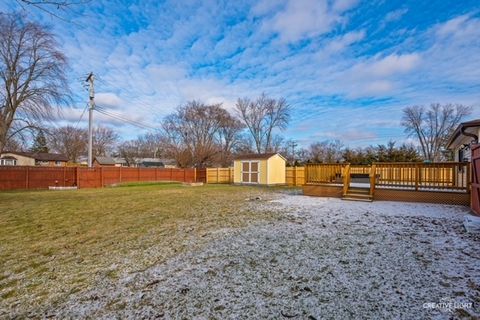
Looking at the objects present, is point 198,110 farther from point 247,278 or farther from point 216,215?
point 247,278

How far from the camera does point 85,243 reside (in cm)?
465

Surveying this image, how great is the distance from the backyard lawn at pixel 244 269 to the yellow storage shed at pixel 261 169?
12575 millimetres

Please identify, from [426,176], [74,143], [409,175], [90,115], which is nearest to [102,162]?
[74,143]

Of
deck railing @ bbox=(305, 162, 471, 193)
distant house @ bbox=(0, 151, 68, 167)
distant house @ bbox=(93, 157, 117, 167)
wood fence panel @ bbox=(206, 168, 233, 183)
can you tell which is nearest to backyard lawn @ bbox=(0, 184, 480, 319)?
deck railing @ bbox=(305, 162, 471, 193)

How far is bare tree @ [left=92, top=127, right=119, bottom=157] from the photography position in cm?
4625

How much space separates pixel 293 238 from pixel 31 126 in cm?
1822

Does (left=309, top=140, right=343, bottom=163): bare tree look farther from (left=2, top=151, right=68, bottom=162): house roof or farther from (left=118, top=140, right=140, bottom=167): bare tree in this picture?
(left=2, top=151, right=68, bottom=162): house roof

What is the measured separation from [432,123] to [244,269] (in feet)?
136

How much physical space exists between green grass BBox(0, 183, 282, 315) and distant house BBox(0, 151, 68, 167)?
3233 cm

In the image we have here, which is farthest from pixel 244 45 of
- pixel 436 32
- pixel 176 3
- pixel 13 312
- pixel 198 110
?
pixel 198 110

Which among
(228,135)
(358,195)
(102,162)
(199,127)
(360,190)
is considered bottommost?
(358,195)

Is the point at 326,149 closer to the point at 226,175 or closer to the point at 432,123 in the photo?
the point at 432,123

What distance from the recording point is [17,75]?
50.8 ft

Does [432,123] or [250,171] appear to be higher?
[432,123]
